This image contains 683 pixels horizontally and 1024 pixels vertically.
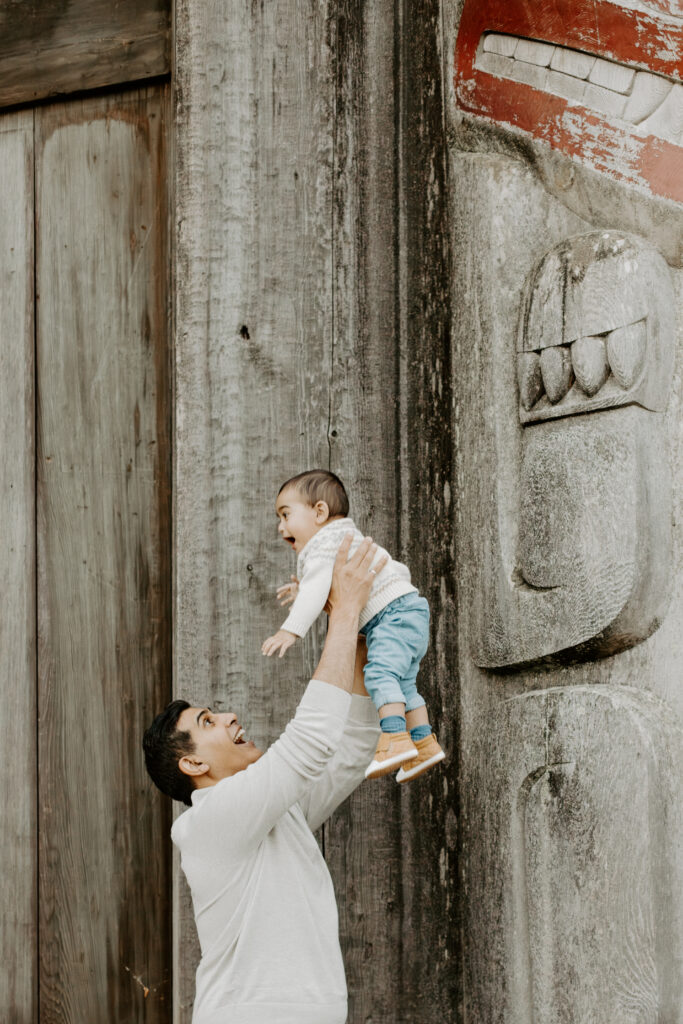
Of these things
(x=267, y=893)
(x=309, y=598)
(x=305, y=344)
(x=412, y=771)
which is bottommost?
(x=267, y=893)

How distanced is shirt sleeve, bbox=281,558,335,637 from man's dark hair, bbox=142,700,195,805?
0.32 meters

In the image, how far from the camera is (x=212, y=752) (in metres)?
2.27

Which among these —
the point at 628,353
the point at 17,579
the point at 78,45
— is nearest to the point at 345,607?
the point at 628,353

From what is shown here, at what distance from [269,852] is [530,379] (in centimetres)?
104

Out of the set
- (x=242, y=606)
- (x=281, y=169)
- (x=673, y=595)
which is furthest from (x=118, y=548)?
(x=673, y=595)

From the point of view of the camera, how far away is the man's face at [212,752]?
2258 millimetres

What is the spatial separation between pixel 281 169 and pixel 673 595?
4.76ft

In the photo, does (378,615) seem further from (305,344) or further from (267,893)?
(305,344)

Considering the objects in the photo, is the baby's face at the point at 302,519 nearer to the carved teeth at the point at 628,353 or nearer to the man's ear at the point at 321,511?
the man's ear at the point at 321,511

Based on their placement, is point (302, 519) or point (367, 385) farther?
point (367, 385)

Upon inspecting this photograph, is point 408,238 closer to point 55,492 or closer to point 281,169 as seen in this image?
point 281,169

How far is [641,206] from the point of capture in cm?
225

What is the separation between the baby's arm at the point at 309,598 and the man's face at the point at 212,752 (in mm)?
209

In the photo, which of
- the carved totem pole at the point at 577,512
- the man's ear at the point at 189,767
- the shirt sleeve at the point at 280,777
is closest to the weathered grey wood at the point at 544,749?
→ the carved totem pole at the point at 577,512
